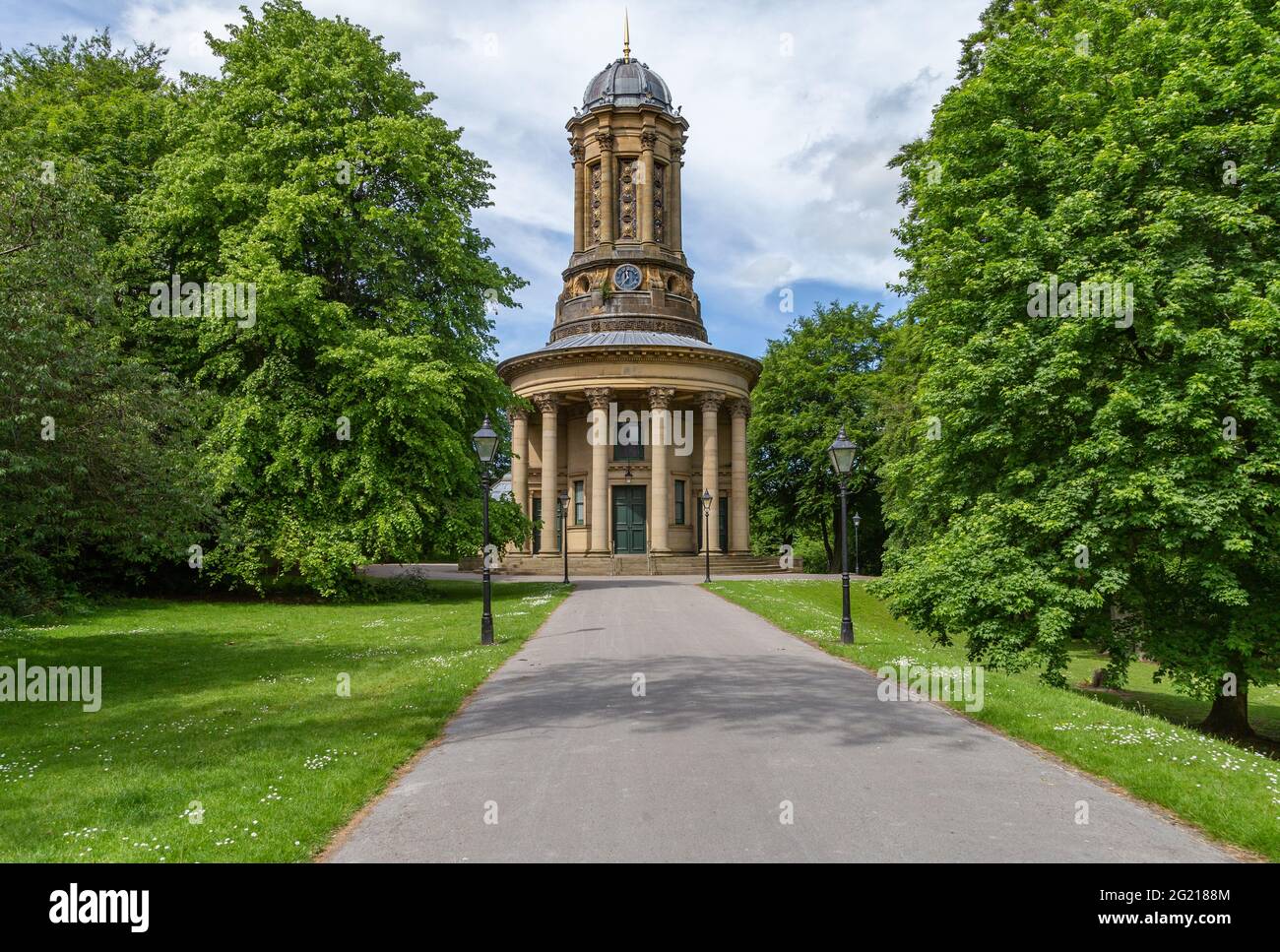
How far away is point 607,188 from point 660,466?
19399mm

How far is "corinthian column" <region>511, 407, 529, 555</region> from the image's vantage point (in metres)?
49.5

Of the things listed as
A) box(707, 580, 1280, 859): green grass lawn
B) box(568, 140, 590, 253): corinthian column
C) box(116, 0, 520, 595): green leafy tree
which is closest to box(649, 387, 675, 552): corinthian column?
box(568, 140, 590, 253): corinthian column

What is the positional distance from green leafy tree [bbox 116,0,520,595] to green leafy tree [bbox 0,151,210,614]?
32.4ft

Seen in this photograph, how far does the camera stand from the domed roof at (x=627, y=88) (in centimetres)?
5344

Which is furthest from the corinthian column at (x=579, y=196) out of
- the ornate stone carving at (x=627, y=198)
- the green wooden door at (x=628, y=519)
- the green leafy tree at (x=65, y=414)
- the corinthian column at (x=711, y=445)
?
the green leafy tree at (x=65, y=414)

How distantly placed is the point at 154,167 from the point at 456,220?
9552 mm

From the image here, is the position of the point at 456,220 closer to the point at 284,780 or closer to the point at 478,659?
the point at 478,659

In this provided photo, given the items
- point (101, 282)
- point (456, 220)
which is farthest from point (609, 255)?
point (101, 282)

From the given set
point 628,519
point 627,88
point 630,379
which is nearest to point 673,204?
point 627,88

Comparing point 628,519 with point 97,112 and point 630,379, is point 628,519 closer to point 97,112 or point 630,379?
point 630,379

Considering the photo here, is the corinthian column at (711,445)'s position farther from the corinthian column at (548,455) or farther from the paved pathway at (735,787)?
the paved pathway at (735,787)

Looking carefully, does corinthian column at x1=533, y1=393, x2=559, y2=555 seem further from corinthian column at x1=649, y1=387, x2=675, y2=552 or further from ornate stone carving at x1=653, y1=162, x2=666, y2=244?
ornate stone carving at x1=653, y1=162, x2=666, y2=244

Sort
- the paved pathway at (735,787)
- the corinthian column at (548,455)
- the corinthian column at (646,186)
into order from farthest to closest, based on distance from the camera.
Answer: the corinthian column at (646,186), the corinthian column at (548,455), the paved pathway at (735,787)

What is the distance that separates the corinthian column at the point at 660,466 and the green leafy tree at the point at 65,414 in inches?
1331
